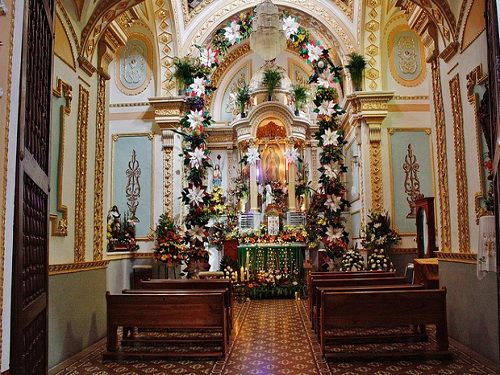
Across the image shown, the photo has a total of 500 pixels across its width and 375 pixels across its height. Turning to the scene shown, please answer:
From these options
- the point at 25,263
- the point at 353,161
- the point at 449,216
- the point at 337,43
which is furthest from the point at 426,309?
the point at 337,43

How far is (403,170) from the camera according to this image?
37.4 feet

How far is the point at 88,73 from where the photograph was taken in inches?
274

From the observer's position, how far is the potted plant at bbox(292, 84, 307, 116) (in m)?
15.4

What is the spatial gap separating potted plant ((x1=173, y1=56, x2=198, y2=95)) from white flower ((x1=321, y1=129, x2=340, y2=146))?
3141 mm

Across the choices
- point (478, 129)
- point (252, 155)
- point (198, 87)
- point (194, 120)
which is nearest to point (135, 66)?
point (198, 87)

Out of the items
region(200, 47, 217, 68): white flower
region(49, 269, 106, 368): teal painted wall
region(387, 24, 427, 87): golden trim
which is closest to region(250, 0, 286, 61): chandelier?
region(200, 47, 217, 68): white flower

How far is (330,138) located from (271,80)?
193 inches

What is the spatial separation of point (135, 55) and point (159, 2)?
4.26 ft

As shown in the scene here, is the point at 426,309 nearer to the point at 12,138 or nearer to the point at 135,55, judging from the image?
the point at 12,138

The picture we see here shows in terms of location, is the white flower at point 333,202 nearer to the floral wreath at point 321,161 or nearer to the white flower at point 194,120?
the floral wreath at point 321,161

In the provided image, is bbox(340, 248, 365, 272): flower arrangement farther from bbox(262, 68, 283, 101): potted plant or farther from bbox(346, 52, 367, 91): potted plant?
bbox(262, 68, 283, 101): potted plant

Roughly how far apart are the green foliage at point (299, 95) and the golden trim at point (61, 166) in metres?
9.85

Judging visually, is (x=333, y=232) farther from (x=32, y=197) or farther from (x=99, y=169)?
(x=32, y=197)

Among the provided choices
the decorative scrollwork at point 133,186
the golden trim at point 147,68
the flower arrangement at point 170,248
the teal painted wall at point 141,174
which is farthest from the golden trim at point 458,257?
the golden trim at point 147,68
